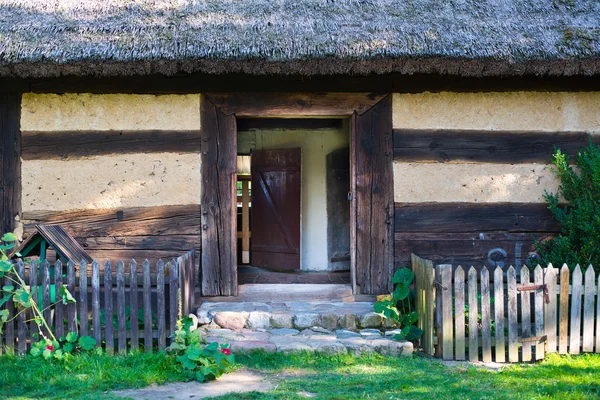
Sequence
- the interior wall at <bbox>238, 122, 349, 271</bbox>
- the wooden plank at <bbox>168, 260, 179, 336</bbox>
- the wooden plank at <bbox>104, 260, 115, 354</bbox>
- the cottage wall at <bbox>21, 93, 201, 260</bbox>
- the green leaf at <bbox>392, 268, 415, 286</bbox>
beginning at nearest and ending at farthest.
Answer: the wooden plank at <bbox>104, 260, 115, 354</bbox>
the wooden plank at <bbox>168, 260, 179, 336</bbox>
the green leaf at <bbox>392, 268, 415, 286</bbox>
the cottage wall at <bbox>21, 93, 201, 260</bbox>
the interior wall at <bbox>238, 122, 349, 271</bbox>

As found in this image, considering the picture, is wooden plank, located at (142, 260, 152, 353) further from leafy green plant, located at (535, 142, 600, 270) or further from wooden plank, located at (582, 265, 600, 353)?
leafy green plant, located at (535, 142, 600, 270)

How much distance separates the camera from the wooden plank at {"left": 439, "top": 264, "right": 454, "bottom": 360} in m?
4.95

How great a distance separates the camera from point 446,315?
4969 millimetres

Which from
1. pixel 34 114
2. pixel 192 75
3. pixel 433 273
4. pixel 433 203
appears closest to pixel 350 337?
pixel 433 273

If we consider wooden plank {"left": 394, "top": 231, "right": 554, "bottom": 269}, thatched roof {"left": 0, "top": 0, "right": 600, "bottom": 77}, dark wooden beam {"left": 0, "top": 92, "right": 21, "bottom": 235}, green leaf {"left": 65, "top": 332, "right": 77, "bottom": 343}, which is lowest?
green leaf {"left": 65, "top": 332, "right": 77, "bottom": 343}

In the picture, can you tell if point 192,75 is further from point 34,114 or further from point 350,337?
point 350,337

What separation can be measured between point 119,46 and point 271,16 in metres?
1.52

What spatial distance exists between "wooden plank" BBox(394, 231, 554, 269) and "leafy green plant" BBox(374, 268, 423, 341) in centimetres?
61

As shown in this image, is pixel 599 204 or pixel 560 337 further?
pixel 599 204

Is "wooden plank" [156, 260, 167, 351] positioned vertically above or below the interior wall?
below

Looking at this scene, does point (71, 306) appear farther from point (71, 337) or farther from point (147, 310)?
point (147, 310)

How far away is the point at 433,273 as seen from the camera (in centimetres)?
502

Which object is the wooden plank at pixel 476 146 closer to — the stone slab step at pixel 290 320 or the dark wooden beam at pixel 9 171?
the stone slab step at pixel 290 320

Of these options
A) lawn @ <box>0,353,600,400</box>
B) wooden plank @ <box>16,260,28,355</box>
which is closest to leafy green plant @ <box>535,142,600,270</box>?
lawn @ <box>0,353,600,400</box>
